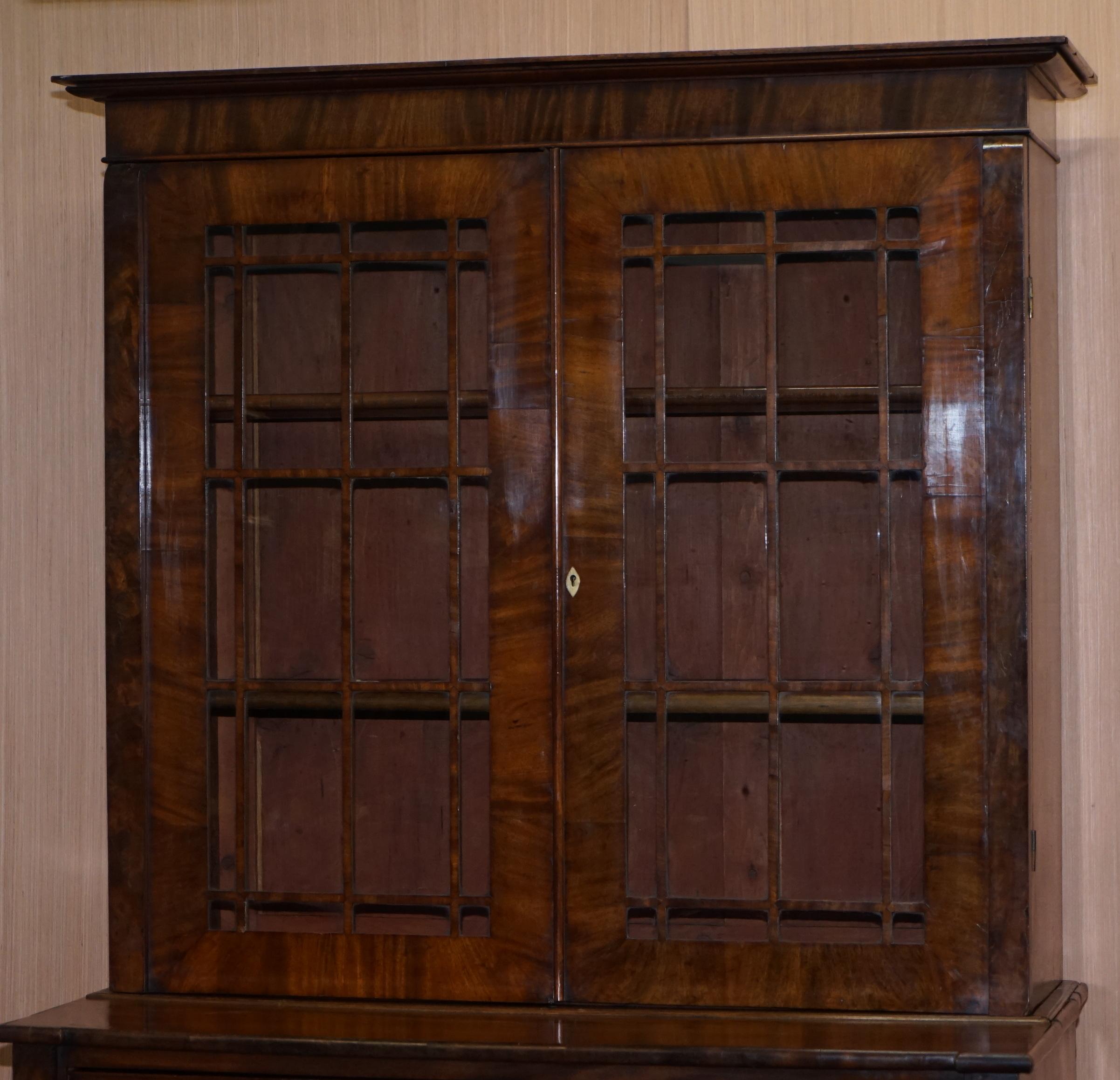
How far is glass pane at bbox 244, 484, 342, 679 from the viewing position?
191 cm

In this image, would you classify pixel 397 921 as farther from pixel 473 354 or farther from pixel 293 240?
pixel 293 240

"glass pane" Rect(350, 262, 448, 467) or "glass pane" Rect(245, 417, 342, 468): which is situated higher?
"glass pane" Rect(350, 262, 448, 467)

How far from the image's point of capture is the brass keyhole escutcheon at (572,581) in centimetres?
174

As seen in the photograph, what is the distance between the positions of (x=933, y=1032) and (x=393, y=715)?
0.72 metres

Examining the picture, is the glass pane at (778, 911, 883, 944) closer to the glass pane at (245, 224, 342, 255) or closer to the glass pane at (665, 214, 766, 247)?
the glass pane at (665, 214, 766, 247)

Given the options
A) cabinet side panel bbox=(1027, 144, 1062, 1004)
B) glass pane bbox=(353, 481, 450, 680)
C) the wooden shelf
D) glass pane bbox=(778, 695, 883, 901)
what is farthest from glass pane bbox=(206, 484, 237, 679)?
cabinet side panel bbox=(1027, 144, 1062, 1004)

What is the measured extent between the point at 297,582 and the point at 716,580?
58 centimetres

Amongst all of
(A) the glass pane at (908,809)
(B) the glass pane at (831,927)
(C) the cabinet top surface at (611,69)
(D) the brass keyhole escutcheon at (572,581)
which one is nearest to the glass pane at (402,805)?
(D) the brass keyhole escutcheon at (572,581)

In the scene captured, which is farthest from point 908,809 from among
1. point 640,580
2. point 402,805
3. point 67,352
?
point 67,352

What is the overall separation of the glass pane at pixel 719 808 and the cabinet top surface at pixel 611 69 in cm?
86

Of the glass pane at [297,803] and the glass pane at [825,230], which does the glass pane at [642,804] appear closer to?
the glass pane at [297,803]

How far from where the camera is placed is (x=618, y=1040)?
1613mm

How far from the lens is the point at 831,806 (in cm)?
198

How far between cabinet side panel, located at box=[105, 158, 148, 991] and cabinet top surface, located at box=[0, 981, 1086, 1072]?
122 millimetres
